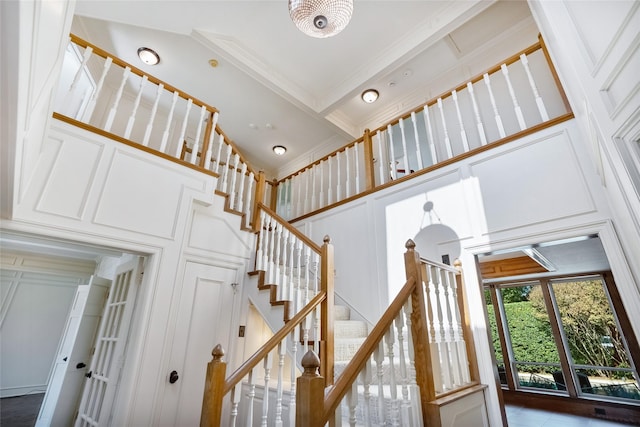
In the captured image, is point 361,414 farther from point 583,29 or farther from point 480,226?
point 583,29

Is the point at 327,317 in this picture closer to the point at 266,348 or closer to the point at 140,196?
the point at 266,348

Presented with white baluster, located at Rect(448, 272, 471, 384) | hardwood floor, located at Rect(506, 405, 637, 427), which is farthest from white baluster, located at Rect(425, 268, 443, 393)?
hardwood floor, located at Rect(506, 405, 637, 427)

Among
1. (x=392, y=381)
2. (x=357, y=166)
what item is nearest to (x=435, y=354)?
(x=392, y=381)

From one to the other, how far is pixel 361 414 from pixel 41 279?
6.86m

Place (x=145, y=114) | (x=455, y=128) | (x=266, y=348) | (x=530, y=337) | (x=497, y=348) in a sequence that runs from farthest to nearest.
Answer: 1. (x=497, y=348)
2. (x=530, y=337)
3. (x=145, y=114)
4. (x=455, y=128)
5. (x=266, y=348)

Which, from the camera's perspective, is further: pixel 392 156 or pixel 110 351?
pixel 392 156

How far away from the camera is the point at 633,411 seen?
433cm

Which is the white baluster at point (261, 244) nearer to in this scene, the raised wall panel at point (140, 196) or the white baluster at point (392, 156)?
the raised wall panel at point (140, 196)

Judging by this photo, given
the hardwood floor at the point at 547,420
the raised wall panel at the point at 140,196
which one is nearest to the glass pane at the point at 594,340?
the hardwood floor at the point at 547,420

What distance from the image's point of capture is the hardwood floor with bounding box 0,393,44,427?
394 centimetres

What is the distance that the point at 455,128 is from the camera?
432cm

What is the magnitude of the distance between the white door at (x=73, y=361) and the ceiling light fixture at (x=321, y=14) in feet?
12.5

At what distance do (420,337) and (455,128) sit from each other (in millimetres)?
3613

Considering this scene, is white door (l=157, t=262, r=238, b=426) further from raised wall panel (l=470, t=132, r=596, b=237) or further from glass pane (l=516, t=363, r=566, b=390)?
glass pane (l=516, t=363, r=566, b=390)
